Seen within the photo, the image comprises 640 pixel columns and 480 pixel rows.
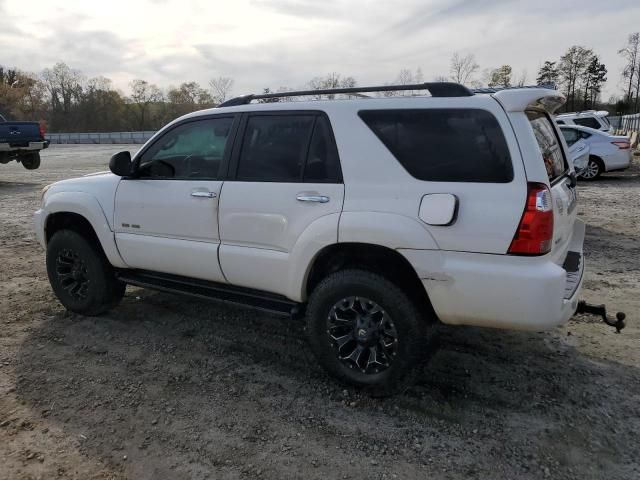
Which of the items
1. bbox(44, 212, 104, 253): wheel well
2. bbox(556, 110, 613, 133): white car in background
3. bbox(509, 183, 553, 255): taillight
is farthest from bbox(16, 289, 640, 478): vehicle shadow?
bbox(556, 110, 613, 133): white car in background

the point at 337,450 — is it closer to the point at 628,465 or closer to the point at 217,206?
the point at 628,465

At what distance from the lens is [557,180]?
10.9 feet

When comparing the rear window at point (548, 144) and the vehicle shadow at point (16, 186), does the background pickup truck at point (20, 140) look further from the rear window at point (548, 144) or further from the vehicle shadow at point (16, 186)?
the rear window at point (548, 144)

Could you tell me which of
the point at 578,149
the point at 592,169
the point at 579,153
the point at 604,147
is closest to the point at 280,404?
the point at 579,153

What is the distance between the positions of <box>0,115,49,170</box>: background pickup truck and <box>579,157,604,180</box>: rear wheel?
53.0 ft

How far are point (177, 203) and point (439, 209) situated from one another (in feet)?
6.78

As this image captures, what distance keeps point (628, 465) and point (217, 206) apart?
2964 mm

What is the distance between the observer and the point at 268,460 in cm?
273

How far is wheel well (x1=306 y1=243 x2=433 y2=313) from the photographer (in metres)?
3.20

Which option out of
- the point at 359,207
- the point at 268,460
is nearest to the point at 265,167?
the point at 359,207

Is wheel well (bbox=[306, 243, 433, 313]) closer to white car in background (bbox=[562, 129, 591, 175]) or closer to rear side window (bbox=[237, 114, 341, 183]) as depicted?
rear side window (bbox=[237, 114, 341, 183])

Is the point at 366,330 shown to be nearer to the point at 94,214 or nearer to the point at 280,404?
the point at 280,404

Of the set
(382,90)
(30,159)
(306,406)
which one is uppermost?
(382,90)

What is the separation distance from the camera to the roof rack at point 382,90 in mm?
3105
